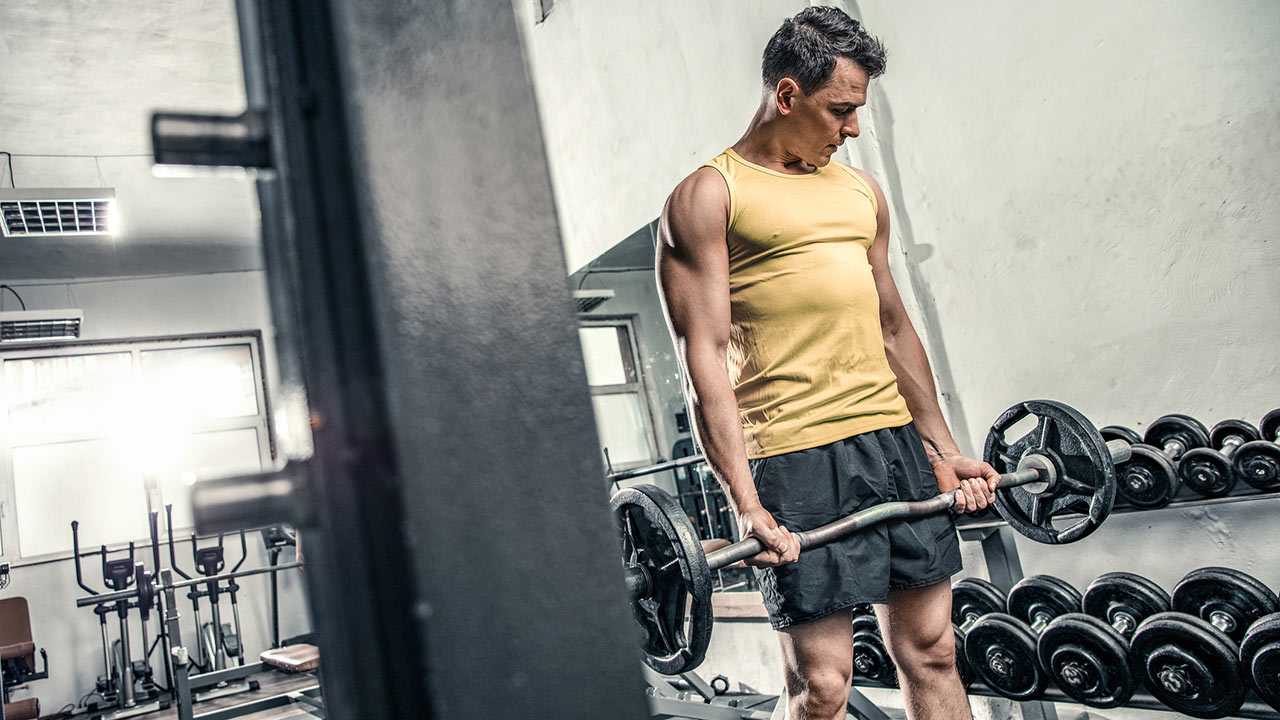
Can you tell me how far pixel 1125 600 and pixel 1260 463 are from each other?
0.36 meters

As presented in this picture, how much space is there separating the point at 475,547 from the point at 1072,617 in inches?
61.7

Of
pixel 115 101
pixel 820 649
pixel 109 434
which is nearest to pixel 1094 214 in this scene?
pixel 820 649

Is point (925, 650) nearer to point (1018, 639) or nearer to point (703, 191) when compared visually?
point (1018, 639)

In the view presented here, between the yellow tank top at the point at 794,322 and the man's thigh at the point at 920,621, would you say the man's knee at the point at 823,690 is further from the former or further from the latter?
→ the yellow tank top at the point at 794,322

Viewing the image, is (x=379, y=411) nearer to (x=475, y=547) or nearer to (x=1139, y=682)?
(x=475, y=547)

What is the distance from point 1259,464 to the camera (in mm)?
1535

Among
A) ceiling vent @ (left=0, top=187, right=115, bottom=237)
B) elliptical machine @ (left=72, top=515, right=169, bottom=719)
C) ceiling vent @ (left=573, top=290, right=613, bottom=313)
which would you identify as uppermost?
ceiling vent @ (left=0, top=187, right=115, bottom=237)

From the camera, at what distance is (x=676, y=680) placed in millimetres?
3082

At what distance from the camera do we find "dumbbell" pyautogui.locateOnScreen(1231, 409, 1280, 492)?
1.51 metres

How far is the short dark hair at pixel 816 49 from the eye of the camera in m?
1.26

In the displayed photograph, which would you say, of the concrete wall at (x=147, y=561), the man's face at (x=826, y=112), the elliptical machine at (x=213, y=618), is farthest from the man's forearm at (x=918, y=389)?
the elliptical machine at (x=213, y=618)

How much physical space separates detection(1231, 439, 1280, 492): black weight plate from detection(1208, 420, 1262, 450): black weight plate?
8 cm

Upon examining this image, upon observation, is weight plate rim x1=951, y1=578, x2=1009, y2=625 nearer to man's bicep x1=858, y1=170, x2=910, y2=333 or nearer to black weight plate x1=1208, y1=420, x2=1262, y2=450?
black weight plate x1=1208, y1=420, x2=1262, y2=450

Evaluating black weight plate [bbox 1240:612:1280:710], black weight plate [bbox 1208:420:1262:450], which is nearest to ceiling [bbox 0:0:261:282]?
black weight plate [bbox 1208:420:1262:450]
